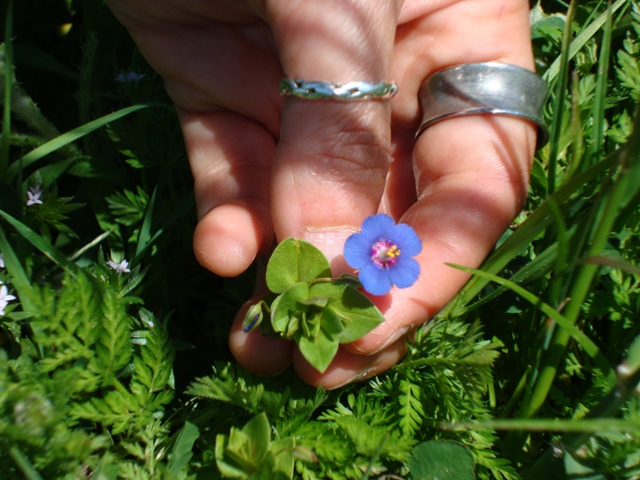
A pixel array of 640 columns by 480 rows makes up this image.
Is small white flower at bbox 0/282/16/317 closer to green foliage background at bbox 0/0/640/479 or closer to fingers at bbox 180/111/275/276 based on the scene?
green foliage background at bbox 0/0/640/479

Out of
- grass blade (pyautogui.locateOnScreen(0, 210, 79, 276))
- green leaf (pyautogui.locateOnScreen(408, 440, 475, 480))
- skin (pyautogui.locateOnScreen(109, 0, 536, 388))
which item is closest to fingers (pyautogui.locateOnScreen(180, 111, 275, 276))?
skin (pyautogui.locateOnScreen(109, 0, 536, 388))

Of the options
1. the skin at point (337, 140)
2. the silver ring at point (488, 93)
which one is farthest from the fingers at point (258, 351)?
the silver ring at point (488, 93)

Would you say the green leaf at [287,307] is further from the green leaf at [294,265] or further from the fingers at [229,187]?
the fingers at [229,187]

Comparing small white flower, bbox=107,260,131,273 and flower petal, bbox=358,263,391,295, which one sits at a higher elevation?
flower petal, bbox=358,263,391,295

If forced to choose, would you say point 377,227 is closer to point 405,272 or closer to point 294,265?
point 405,272

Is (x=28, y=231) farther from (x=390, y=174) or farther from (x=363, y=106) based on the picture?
(x=390, y=174)
